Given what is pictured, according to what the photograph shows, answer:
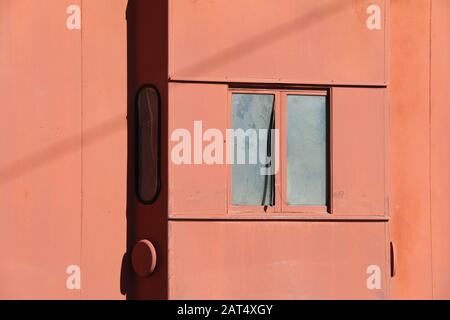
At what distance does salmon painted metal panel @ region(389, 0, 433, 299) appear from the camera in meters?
10.0

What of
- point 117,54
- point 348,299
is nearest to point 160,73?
point 117,54

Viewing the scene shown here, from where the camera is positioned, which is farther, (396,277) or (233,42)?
(396,277)

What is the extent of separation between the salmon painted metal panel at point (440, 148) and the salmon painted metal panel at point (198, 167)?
2.15 m

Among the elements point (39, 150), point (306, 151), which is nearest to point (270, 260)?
point (306, 151)

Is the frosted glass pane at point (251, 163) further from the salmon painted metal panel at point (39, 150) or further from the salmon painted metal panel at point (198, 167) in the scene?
the salmon painted metal panel at point (39, 150)

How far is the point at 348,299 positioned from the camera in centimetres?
941

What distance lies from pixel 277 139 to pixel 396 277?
6.04ft

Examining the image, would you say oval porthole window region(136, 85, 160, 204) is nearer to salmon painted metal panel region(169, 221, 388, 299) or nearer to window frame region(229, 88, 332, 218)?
salmon painted metal panel region(169, 221, 388, 299)

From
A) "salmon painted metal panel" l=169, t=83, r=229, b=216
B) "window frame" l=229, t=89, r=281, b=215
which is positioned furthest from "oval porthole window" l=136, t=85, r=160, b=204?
"window frame" l=229, t=89, r=281, b=215

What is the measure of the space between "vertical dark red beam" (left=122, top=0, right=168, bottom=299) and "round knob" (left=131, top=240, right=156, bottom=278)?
0.17ft

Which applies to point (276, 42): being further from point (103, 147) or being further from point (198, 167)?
point (103, 147)

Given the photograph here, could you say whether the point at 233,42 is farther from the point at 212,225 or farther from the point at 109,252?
the point at 109,252

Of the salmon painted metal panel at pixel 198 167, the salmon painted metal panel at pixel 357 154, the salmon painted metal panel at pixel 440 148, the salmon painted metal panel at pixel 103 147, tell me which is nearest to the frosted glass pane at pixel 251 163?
the salmon painted metal panel at pixel 198 167

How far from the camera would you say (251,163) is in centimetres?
937
